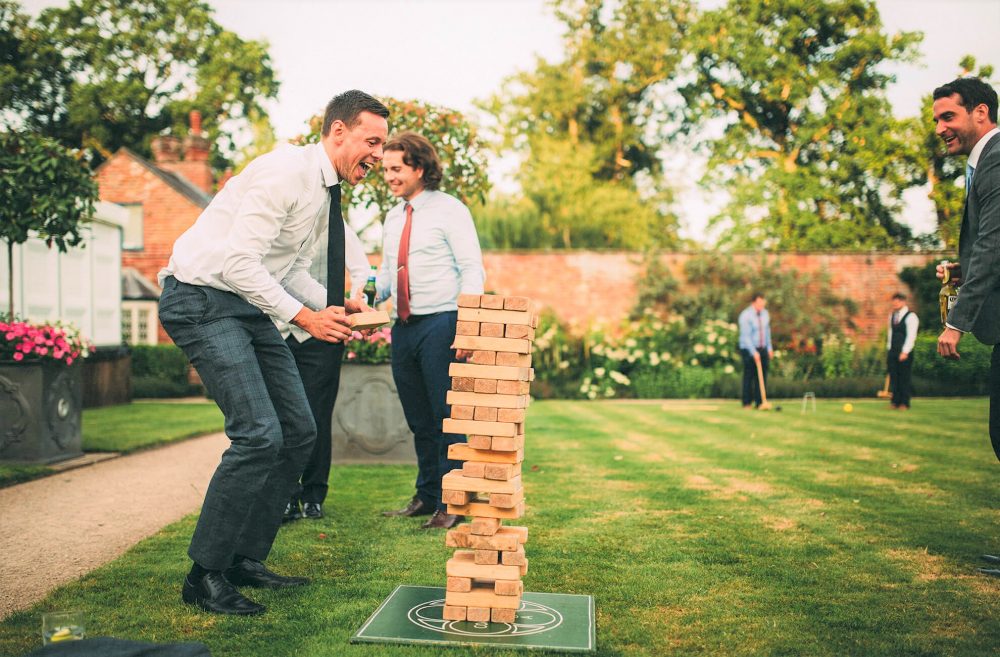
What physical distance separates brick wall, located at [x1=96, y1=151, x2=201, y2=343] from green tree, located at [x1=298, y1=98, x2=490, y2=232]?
18297mm

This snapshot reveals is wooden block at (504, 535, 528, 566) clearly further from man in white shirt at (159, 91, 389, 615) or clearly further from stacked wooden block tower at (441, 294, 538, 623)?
man in white shirt at (159, 91, 389, 615)

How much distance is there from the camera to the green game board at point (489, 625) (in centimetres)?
328

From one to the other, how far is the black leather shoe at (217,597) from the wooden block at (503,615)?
3.10 feet

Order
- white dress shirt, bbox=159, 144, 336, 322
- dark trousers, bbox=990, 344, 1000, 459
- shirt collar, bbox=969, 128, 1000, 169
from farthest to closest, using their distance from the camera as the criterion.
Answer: shirt collar, bbox=969, 128, 1000, 169, dark trousers, bbox=990, 344, 1000, 459, white dress shirt, bbox=159, 144, 336, 322

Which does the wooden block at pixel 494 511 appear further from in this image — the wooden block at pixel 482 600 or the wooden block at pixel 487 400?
the wooden block at pixel 487 400

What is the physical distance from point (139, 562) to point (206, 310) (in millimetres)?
1635

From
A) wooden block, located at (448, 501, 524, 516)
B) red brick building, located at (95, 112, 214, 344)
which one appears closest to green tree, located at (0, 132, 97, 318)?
wooden block, located at (448, 501, 524, 516)

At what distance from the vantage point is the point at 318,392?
19.3ft

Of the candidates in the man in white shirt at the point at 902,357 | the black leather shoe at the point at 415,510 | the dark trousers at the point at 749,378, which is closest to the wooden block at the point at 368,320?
the black leather shoe at the point at 415,510

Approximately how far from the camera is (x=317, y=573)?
14.2ft

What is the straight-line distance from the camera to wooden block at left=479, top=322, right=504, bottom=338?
3.91 m

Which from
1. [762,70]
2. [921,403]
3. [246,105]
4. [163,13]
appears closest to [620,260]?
[921,403]

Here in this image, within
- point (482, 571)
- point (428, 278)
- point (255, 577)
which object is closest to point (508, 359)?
point (482, 571)

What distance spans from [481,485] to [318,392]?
2386 mm
